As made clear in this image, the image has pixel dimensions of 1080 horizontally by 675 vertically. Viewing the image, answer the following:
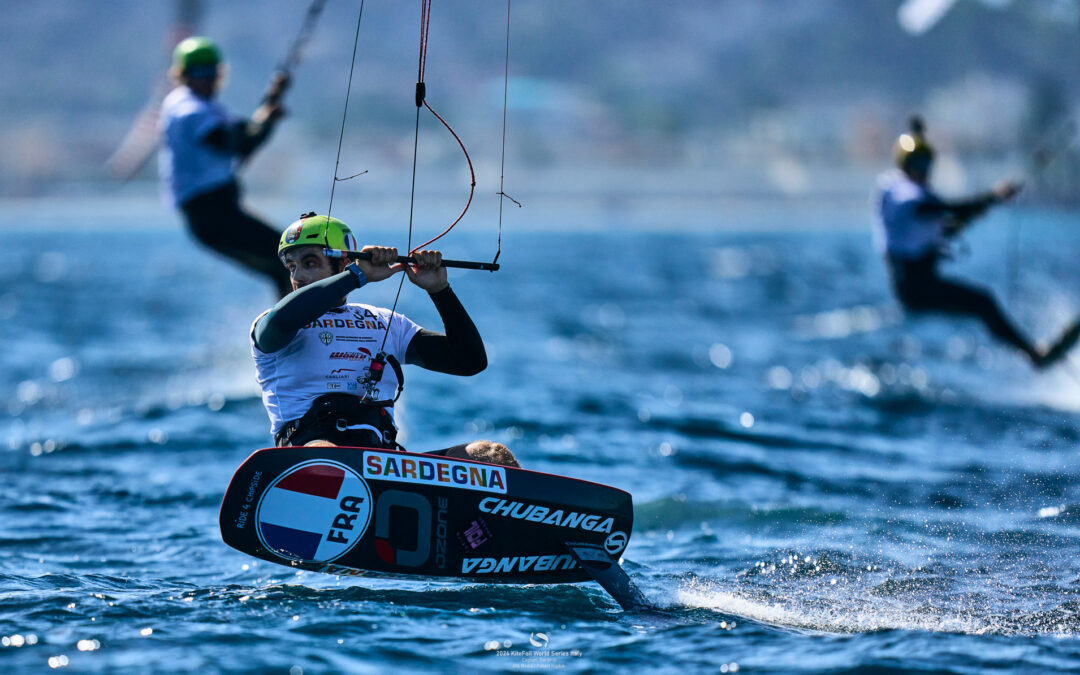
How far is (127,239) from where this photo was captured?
93.6 meters

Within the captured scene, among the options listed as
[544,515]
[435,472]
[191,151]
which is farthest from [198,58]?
[544,515]

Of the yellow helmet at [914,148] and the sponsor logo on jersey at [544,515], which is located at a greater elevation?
the yellow helmet at [914,148]

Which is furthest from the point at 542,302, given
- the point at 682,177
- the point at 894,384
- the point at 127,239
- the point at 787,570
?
the point at 682,177

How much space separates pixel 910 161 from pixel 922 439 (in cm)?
259

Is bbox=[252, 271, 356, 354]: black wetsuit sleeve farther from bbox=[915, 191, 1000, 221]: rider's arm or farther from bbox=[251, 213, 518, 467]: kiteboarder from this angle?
bbox=[915, 191, 1000, 221]: rider's arm

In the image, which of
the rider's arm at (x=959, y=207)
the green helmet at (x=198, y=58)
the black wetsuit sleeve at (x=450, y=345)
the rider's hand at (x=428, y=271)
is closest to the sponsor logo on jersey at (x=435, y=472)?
the black wetsuit sleeve at (x=450, y=345)

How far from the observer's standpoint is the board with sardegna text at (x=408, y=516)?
5.73 meters

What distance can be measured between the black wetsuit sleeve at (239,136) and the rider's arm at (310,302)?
4416 millimetres

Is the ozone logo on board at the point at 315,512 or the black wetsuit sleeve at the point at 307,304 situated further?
the ozone logo on board at the point at 315,512

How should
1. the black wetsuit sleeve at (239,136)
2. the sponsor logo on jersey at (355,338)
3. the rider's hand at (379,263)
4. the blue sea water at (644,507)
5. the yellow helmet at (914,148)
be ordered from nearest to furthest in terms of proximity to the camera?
the blue sea water at (644,507) → the rider's hand at (379,263) → the sponsor logo on jersey at (355,338) → the black wetsuit sleeve at (239,136) → the yellow helmet at (914,148)

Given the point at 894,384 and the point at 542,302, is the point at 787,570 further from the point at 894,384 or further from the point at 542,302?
the point at 542,302

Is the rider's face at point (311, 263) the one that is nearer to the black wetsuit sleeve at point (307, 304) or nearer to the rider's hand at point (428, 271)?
the black wetsuit sleeve at point (307, 304)

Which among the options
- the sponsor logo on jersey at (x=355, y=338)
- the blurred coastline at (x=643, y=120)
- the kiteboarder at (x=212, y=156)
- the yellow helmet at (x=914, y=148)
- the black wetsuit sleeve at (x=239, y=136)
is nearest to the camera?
the sponsor logo on jersey at (x=355, y=338)

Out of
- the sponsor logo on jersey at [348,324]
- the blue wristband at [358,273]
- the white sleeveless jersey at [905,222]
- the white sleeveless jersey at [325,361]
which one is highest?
the white sleeveless jersey at [905,222]
